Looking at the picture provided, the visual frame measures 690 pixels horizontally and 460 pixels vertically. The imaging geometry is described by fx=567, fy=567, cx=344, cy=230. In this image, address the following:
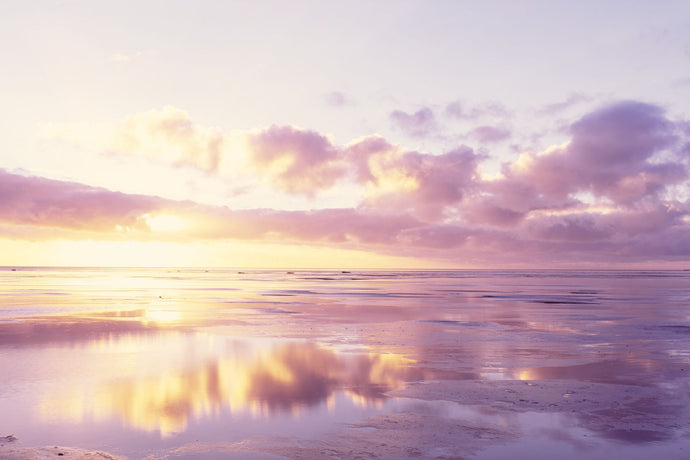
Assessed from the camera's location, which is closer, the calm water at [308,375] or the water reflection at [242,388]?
the calm water at [308,375]

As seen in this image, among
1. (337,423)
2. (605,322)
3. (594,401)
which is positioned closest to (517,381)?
(594,401)

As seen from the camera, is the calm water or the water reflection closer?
the calm water

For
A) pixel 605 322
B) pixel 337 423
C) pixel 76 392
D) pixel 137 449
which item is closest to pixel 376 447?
pixel 337 423

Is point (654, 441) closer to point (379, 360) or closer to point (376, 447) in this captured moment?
point (376, 447)

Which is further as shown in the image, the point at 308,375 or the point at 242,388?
the point at 308,375

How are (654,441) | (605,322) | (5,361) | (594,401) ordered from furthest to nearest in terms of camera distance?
(605,322)
(5,361)
(594,401)
(654,441)

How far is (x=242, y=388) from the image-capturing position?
48.7ft

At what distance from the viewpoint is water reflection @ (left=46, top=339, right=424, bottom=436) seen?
12445 millimetres

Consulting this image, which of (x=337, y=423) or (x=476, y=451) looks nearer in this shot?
(x=476, y=451)

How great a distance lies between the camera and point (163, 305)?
4156 cm

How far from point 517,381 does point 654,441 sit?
16.6 ft

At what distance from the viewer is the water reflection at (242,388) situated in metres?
12.4

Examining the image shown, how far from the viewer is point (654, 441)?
10477mm

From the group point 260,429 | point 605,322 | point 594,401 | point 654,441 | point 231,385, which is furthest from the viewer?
point 605,322
